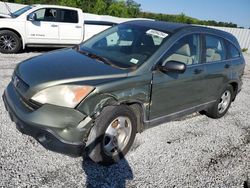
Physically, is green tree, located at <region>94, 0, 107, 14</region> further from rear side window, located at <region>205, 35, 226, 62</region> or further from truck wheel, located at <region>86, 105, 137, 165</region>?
truck wheel, located at <region>86, 105, 137, 165</region>

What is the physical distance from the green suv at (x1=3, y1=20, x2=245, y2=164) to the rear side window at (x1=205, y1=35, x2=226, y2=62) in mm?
17

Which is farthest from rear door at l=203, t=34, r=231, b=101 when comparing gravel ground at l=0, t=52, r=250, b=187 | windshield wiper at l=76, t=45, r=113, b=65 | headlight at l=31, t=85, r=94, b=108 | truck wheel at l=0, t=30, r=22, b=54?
truck wheel at l=0, t=30, r=22, b=54

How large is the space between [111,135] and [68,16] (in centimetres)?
761

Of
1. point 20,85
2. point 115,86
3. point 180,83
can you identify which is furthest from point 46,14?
point 115,86

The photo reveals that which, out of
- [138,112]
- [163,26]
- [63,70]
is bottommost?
A: [138,112]

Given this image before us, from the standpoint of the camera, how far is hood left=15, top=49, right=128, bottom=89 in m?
3.21

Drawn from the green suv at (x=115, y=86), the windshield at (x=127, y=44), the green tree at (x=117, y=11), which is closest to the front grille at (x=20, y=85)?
the green suv at (x=115, y=86)

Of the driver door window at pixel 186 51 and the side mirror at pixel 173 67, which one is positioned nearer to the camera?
the side mirror at pixel 173 67

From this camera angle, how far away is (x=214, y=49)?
485 centimetres

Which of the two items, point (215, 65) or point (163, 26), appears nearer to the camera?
point (163, 26)

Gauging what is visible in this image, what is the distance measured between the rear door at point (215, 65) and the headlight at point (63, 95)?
233cm

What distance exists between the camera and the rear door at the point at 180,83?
12.5 ft

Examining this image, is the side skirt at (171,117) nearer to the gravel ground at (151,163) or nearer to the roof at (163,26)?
the gravel ground at (151,163)

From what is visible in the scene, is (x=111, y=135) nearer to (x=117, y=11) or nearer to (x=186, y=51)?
(x=186, y=51)
